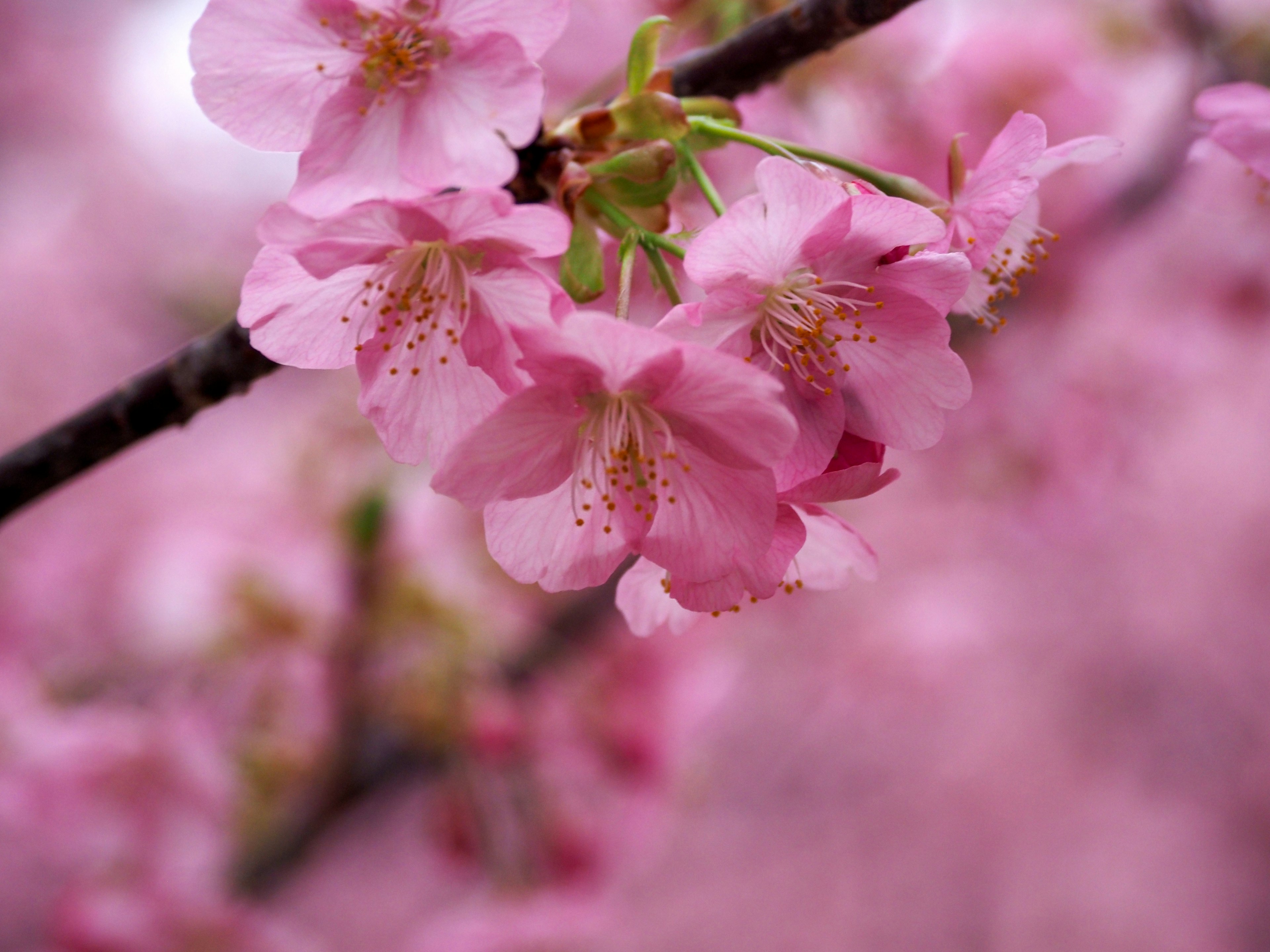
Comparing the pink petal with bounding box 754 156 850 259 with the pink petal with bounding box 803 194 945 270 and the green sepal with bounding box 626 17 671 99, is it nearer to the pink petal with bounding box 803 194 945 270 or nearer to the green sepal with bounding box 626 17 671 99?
the pink petal with bounding box 803 194 945 270

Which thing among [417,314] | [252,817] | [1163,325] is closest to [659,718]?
[252,817]

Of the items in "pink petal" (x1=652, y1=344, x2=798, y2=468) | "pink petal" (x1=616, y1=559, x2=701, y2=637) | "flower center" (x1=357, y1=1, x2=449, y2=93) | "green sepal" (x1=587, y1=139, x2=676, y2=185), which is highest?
"flower center" (x1=357, y1=1, x2=449, y2=93)

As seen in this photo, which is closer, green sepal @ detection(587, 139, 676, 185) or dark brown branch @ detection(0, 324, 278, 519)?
green sepal @ detection(587, 139, 676, 185)

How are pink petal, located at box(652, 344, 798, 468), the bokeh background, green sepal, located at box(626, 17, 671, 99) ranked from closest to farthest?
pink petal, located at box(652, 344, 798, 468) < green sepal, located at box(626, 17, 671, 99) < the bokeh background

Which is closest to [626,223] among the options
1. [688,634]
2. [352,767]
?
[352,767]

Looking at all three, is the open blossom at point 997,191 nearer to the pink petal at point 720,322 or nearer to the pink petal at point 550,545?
the pink petal at point 720,322

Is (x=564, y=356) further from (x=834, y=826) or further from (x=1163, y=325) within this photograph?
(x=834, y=826)

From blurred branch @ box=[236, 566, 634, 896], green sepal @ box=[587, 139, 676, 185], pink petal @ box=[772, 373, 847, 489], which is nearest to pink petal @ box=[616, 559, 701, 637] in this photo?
pink petal @ box=[772, 373, 847, 489]
